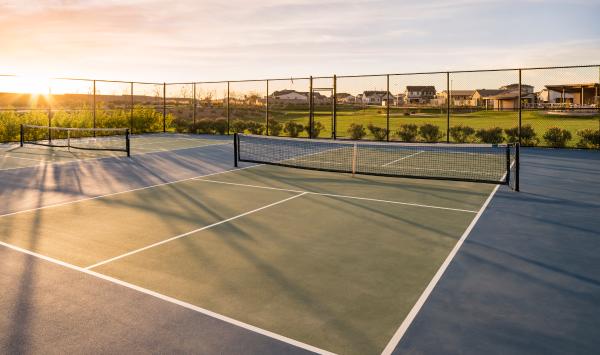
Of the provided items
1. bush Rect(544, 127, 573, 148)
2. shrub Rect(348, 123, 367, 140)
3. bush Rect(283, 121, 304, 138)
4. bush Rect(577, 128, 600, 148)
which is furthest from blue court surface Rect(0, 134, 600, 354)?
bush Rect(283, 121, 304, 138)

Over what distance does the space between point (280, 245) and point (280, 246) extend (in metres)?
0.05

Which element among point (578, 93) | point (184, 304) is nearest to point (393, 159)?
point (184, 304)

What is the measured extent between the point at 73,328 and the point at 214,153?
1473cm

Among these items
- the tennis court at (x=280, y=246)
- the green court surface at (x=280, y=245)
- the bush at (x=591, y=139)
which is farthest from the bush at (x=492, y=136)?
the green court surface at (x=280, y=245)

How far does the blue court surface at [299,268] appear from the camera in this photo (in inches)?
173

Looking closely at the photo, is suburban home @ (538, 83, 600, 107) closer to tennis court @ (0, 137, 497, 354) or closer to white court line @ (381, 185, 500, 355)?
tennis court @ (0, 137, 497, 354)

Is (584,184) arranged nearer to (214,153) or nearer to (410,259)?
(410,259)

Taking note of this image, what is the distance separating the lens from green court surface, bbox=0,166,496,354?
Result: 497 cm

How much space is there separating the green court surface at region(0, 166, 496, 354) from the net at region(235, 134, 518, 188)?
1825 mm

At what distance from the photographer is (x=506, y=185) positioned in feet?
38.9

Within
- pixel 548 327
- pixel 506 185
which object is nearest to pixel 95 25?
pixel 506 185

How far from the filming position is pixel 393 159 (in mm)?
17219

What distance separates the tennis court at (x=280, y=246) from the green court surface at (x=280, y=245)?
0.02 metres

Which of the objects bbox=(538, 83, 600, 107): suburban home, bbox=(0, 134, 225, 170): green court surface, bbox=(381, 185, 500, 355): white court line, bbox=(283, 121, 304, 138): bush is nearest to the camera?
bbox=(381, 185, 500, 355): white court line
